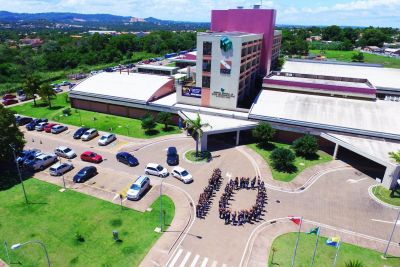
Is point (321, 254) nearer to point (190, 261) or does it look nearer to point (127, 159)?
point (190, 261)

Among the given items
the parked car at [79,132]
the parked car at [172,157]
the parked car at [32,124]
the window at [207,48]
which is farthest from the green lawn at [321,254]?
the parked car at [32,124]

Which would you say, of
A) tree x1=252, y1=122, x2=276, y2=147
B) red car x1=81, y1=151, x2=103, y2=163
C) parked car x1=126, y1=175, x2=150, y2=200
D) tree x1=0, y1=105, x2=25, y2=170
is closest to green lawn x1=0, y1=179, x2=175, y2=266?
parked car x1=126, y1=175, x2=150, y2=200

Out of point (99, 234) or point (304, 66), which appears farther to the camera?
point (304, 66)

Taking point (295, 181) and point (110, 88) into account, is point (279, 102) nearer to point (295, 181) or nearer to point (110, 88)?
point (295, 181)

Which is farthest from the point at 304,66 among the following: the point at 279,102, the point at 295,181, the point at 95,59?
the point at 95,59

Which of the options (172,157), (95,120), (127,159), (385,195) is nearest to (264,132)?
(172,157)

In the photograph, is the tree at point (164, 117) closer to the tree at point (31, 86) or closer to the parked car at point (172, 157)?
the parked car at point (172, 157)
